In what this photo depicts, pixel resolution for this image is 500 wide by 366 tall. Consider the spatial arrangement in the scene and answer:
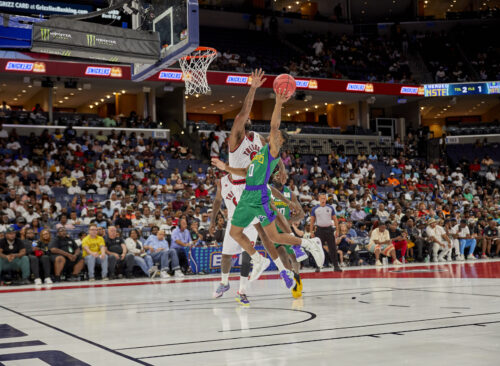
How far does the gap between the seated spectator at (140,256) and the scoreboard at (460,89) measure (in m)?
22.8

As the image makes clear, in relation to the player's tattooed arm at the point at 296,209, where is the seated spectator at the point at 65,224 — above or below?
below

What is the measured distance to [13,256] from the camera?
11609mm

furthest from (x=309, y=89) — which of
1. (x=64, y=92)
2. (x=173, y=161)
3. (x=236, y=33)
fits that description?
(x=64, y=92)

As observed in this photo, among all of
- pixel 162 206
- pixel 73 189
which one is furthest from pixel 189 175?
pixel 73 189

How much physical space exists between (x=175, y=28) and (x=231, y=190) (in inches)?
143

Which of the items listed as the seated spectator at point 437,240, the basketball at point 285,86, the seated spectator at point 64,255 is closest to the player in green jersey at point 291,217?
the basketball at point 285,86

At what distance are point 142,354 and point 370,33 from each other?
118ft

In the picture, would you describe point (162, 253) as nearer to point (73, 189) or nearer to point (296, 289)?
point (73, 189)

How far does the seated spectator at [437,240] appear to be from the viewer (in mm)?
16422

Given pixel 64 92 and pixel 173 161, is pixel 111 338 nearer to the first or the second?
pixel 173 161

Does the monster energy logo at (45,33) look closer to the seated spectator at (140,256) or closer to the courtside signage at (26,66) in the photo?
the seated spectator at (140,256)

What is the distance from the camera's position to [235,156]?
7492mm

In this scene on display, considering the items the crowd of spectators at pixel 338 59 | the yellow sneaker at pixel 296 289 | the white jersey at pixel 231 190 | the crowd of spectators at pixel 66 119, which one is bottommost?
the yellow sneaker at pixel 296 289

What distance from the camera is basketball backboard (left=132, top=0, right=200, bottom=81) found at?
9.71m
